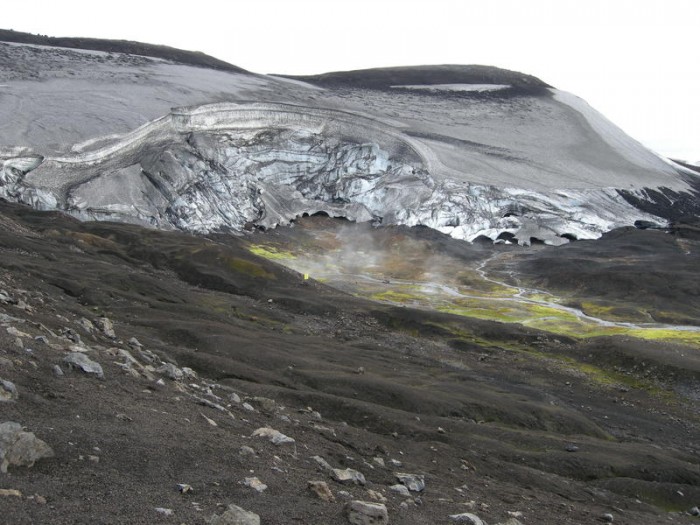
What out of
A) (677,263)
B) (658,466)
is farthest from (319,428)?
(677,263)

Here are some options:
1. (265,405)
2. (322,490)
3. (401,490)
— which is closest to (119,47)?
(265,405)

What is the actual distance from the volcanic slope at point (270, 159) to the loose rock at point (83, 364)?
93.7 m

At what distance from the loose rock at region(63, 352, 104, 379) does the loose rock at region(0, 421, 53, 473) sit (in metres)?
6.19

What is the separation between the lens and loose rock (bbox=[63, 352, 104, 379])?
21.2 m

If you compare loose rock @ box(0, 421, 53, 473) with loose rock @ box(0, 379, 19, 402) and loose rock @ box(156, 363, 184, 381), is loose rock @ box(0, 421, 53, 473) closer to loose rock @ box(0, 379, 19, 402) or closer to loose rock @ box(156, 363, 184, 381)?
loose rock @ box(0, 379, 19, 402)

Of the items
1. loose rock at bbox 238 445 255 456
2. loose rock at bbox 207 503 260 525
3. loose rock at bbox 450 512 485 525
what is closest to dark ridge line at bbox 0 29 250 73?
loose rock at bbox 238 445 255 456

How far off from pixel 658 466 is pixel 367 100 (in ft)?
553

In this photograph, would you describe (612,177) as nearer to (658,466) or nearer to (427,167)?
(427,167)

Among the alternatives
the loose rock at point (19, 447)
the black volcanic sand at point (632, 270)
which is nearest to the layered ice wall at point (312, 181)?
the black volcanic sand at point (632, 270)

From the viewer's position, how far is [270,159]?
152625 mm

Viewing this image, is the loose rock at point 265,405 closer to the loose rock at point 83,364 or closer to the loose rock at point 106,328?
the loose rock at point 83,364

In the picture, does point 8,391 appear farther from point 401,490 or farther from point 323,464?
point 401,490

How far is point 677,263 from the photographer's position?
424ft

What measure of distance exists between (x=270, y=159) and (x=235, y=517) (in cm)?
14227
